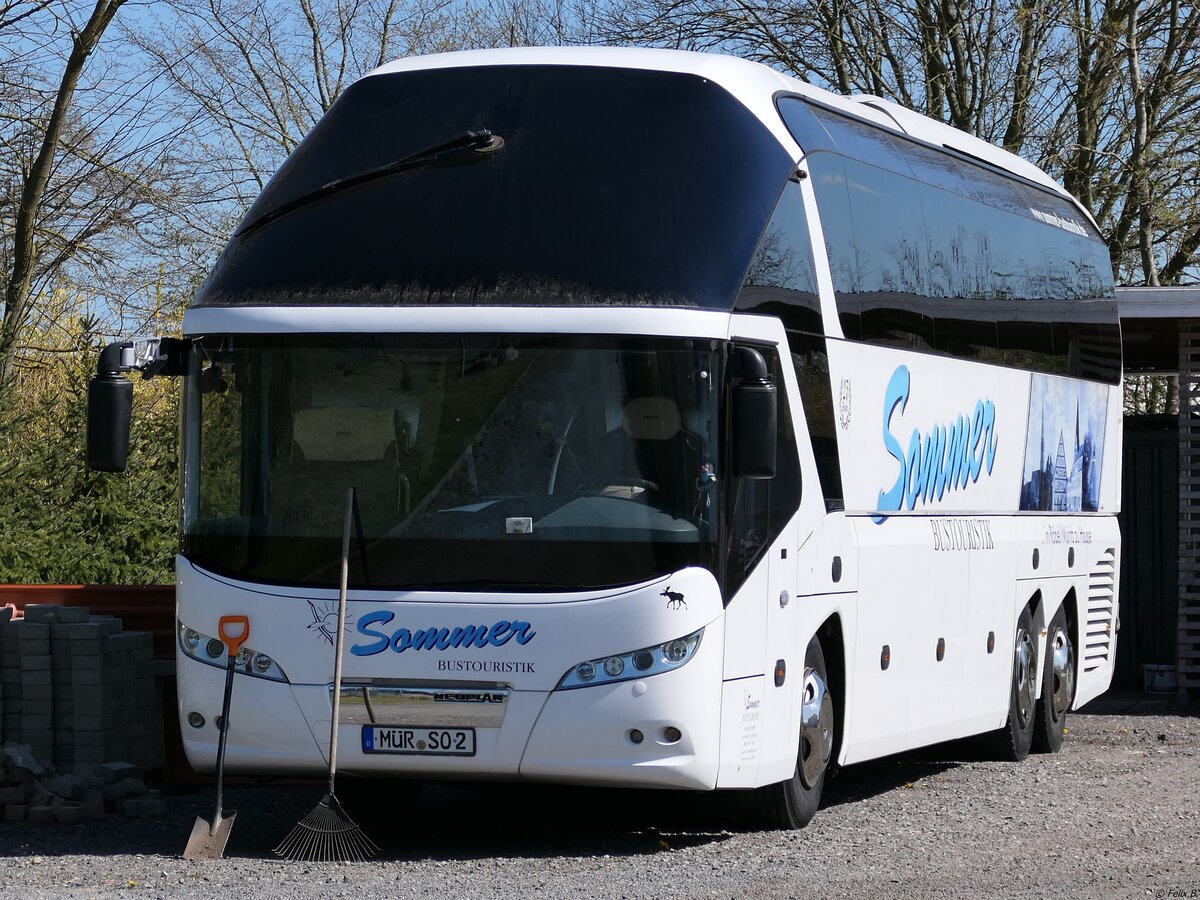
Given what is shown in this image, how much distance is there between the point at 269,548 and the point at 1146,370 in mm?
16178

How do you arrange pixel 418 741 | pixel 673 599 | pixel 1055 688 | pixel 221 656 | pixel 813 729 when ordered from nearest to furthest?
pixel 673 599 → pixel 418 741 → pixel 221 656 → pixel 813 729 → pixel 1055 688

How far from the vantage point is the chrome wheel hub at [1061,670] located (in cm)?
1475

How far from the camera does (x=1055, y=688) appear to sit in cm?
1484

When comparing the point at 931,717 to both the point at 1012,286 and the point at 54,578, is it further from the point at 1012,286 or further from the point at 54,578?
the point at 54,578

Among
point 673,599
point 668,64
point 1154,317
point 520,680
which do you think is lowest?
point 520,680

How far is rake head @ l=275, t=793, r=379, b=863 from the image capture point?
29.3 feet

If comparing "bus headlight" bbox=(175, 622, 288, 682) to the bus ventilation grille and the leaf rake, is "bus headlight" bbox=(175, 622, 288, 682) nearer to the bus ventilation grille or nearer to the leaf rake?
the leaf rake

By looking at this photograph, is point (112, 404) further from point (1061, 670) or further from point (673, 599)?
point (1061, 670)

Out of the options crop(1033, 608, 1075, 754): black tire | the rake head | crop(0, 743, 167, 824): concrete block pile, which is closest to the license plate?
the rake head

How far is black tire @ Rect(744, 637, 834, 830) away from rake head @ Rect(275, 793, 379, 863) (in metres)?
1.93

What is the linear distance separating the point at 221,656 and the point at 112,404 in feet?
4.19

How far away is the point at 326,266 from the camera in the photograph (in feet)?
30.1

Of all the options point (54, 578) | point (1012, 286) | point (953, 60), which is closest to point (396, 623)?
point (1012, 286)

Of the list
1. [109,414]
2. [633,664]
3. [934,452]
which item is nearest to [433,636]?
[633,664]
